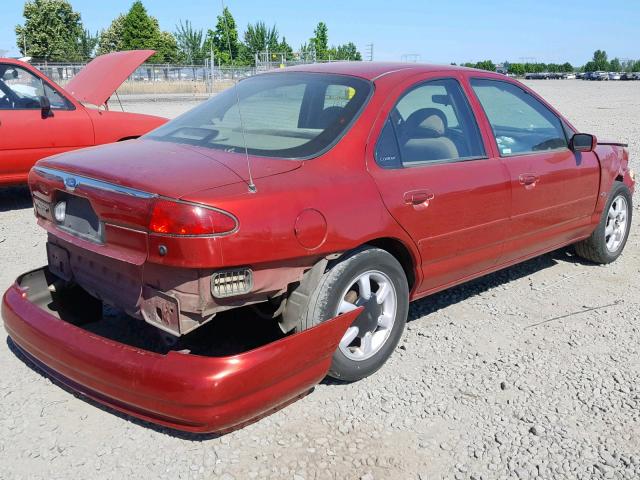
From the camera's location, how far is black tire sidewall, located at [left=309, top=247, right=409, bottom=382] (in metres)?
3.21

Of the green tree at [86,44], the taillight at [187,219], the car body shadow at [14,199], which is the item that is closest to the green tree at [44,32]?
the green tree at [86,44]

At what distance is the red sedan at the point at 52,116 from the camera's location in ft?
23.8

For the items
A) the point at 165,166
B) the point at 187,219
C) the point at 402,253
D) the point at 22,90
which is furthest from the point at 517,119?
the point at 22,90

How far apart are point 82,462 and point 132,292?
753 mm

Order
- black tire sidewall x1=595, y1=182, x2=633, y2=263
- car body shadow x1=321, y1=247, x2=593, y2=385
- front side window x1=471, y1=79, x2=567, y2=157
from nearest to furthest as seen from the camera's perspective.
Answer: front side window x1=471, y1=79, x2=567, y2=157, car body shadow x1=321, y1=247, x2=593, y2=385, black tire sidewall x1=595, y1=182, x2=633, y2=263

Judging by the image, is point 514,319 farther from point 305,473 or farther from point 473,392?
point 305,473

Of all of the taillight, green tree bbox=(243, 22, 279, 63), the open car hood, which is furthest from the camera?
green tree bbox=(243, 22, 279, 63)

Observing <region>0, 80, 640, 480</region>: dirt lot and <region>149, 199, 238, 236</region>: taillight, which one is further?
<region>0, 80, 640, 480</region>: dirt lot

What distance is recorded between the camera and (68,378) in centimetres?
312

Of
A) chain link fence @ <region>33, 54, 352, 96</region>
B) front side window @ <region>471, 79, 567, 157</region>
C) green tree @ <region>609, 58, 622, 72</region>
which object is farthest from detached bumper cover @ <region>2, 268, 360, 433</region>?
green tree @ <region>609, 58, 622, 72</region>

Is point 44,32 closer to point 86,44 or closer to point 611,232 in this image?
point 86,44

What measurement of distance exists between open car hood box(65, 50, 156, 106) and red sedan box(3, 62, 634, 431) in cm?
416

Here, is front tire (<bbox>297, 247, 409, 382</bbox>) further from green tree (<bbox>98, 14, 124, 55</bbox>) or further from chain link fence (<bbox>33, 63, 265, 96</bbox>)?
green tree (<bbox>98, 14, 124, 55</bbox>)

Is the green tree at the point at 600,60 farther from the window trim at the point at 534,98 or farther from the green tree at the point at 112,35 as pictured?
the window trim at the point at 534,98
